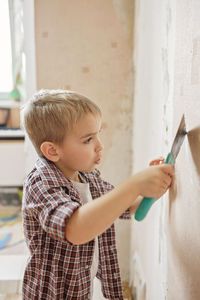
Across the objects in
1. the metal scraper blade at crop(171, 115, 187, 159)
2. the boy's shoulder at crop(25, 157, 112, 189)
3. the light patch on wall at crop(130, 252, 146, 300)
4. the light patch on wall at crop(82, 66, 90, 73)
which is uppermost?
the light patch on wall at crop(82, 66, 90, 73)

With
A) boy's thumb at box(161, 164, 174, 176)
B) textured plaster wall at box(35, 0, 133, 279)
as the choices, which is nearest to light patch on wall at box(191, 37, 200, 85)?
boy's thumb at box(161, 164, 174, 176)

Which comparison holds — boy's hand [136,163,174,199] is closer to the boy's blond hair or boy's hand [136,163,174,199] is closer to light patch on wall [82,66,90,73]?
the boy's blond hair

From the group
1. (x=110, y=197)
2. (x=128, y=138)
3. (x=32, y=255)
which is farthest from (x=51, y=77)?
(x=110, y=197)

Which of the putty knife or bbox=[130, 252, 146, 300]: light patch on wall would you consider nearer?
the putty knife

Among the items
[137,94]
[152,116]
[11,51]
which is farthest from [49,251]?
[11,51]

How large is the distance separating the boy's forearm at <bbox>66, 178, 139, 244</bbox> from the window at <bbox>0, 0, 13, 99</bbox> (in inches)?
97.8

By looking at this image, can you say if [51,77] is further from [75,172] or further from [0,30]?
[0,30]

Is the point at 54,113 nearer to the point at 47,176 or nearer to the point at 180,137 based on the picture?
the point at 47,176

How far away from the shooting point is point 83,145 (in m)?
0.79

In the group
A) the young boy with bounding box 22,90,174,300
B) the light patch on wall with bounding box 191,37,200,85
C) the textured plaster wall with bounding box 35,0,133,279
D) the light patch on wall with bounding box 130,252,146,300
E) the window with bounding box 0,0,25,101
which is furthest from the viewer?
the window with bounding box 0,0,25,101

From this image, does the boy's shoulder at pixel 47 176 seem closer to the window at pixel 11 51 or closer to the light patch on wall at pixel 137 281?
the light patch on wall at pixel 137 281

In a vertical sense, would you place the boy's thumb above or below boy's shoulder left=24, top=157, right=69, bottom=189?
above

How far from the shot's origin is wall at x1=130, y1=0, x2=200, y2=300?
0.61 m

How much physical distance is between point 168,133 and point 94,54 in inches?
27.9
